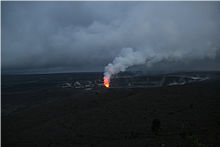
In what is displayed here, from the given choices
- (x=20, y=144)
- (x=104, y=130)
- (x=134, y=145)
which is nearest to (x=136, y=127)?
(x=104, y=130)

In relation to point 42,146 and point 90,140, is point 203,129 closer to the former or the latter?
→ point 90,140

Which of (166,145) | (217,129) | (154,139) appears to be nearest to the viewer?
(166,145)

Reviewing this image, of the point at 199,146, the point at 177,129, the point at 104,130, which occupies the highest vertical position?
the point at 199,146

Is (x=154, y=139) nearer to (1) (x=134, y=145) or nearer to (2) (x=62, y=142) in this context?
(1) (x=134, y=145)

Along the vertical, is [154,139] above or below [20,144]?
above

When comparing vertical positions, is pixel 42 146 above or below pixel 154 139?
below

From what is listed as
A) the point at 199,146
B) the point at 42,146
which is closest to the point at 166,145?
the point at 199,146

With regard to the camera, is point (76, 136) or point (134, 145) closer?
point (134, 145)

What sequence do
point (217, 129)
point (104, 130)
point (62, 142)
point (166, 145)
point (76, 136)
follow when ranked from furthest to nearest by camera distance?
point (104, 130), point (76, 136), point (62, 142), point (217, 129), point (166, 145)

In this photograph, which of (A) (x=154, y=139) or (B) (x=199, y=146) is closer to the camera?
(B) (x=199, y=146)
